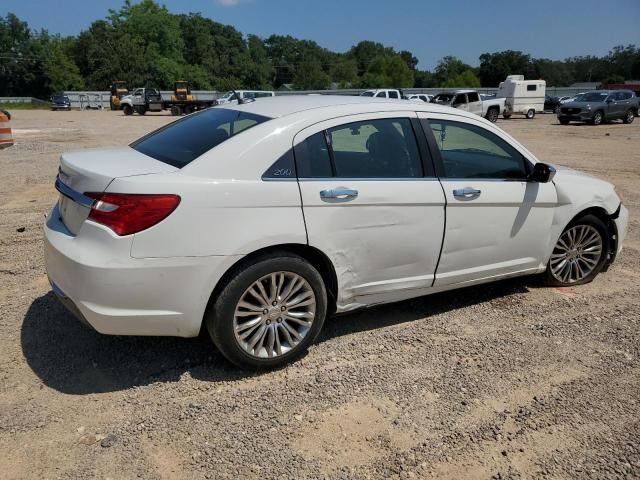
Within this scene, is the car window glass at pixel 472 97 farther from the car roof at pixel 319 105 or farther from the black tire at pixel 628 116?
the car roof at pixel 319 105

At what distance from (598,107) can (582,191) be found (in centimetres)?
2725

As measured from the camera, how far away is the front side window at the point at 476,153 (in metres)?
3.94

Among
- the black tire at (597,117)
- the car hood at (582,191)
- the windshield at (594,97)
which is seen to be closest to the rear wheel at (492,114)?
the windshield at (594,97)

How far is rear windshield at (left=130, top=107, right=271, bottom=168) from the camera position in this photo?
328 cm

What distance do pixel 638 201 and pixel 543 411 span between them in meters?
7.15

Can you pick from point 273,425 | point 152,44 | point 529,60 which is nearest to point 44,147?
point 273,425

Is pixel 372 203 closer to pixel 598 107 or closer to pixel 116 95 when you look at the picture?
pixel 598 107

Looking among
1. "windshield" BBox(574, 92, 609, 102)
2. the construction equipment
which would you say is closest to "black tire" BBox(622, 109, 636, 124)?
"windshield" BBox(574, 92, 609, 102)

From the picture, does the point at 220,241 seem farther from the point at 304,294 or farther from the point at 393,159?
the point at 393,159

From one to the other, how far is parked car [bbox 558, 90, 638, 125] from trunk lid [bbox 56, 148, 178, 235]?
2932cm

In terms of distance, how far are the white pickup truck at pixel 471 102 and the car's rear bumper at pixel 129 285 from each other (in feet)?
87.1

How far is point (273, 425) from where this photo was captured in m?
2.87

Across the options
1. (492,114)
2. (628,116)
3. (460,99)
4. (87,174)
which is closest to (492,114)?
(492,114)

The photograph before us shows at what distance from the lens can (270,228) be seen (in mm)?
3100
